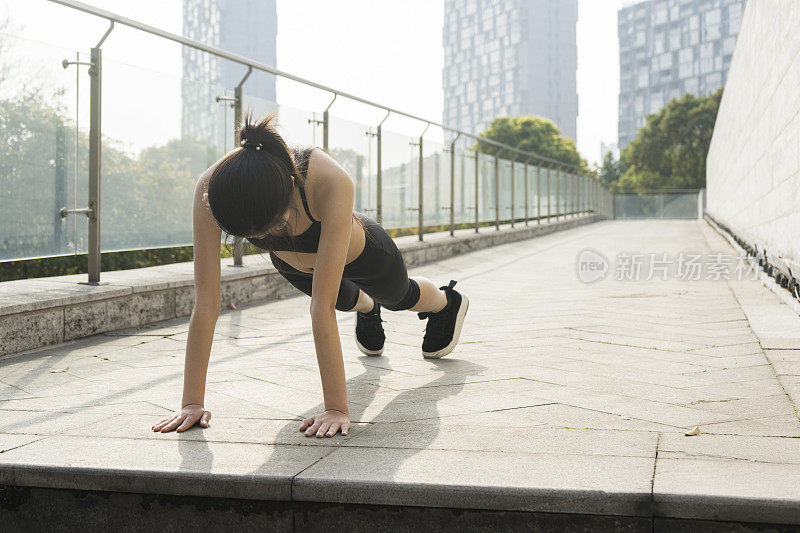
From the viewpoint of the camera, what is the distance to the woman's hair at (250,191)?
1799 mm

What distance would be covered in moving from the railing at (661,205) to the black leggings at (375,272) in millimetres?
33890

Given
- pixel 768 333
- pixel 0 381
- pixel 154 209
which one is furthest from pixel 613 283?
pixel 0 381

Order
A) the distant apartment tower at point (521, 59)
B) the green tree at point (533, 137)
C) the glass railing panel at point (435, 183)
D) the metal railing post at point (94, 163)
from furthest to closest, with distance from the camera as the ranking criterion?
the distant apartment tower at point (521, 59) → the green tree at point (533, 137) → the glass railing panel at point (435, 183) → the metal railing post at point (94, 163)

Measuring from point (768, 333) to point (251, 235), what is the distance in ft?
8.61

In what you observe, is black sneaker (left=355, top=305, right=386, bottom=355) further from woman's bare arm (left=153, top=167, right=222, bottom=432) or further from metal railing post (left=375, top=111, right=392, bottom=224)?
metal railing post (left=375, top=111, right=392, bottom=224)

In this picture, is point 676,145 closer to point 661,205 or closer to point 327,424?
point 661,205

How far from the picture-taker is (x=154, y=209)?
473 cm

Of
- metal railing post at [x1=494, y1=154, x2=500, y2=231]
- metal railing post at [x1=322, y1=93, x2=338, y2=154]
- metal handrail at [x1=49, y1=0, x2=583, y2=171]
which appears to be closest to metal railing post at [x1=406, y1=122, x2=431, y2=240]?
metal handrail at [x1=49, y1=0, x2=583, y2=171]

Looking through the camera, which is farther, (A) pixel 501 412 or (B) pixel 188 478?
(A) pixel 501 412

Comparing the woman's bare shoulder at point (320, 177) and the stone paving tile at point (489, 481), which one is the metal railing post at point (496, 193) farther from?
the stone paving tile at point (489, 481)

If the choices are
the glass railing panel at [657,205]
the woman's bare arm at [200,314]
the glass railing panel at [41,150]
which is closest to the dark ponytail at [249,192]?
the woman's bare arm at [200,314]

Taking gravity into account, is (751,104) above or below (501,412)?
above

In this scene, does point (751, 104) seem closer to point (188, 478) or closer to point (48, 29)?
point (48, 29)

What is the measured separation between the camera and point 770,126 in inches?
246
